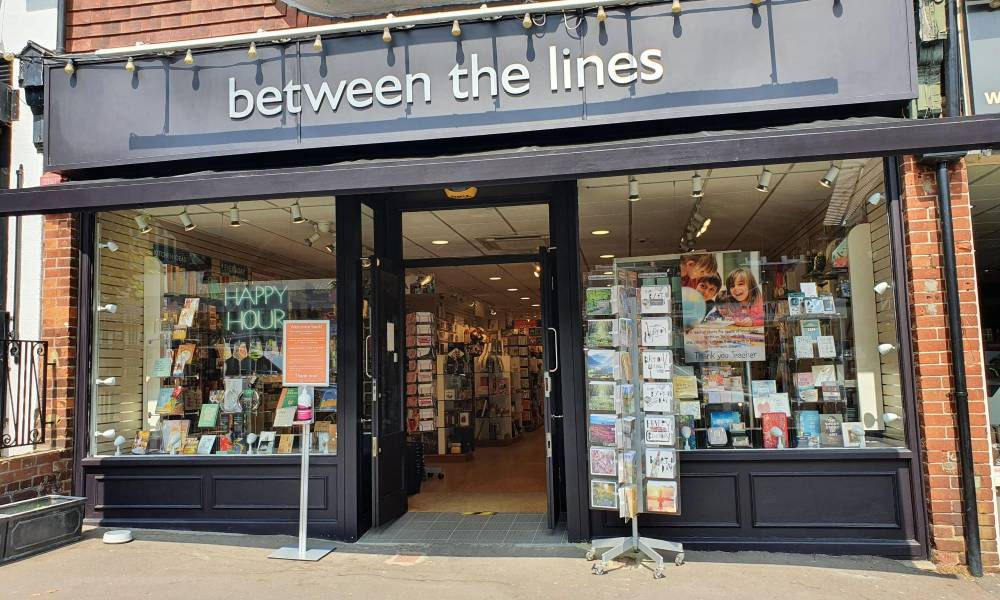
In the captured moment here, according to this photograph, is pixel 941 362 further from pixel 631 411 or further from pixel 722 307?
pixel 631 411

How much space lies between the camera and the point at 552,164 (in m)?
4.21

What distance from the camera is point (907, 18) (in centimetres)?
461

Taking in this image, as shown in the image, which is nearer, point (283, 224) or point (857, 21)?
point (857, 21)

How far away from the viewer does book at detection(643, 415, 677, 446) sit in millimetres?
4754

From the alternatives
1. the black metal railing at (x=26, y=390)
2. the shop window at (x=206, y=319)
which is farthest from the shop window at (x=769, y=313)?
the black metal railing at (x=26, y=390)

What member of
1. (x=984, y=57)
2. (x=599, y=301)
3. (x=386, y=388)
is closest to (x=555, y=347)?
(x=599, y=301)

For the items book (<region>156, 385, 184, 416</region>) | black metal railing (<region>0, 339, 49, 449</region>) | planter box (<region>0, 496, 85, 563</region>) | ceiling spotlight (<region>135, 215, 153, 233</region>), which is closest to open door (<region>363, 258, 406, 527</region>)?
book (<region>156, 385, 184, 416</region>)

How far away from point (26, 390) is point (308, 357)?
2740 millimetres

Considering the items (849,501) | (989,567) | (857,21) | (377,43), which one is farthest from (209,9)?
(989,567)

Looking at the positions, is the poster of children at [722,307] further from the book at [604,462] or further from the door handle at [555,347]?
the book at [604,462]

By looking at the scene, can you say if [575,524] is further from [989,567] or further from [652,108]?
[652,108]

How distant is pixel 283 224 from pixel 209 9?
1943 mm

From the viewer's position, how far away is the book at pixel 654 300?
4.94 meters

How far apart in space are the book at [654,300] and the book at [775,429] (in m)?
1.30
